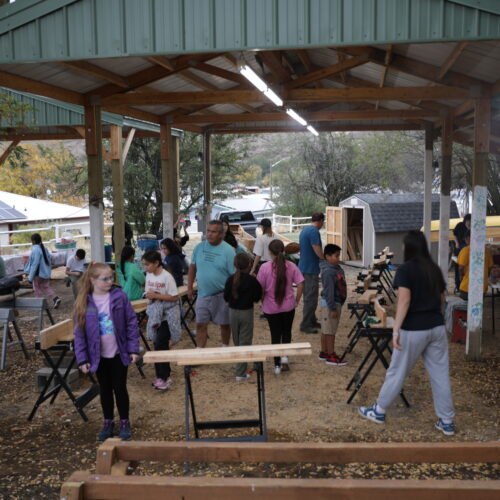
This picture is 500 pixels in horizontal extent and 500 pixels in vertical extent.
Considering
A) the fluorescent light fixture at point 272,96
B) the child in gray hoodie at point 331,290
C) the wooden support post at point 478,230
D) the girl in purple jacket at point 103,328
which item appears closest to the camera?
the girl in purple jacket at point 103,328

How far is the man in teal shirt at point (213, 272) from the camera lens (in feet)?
21.3

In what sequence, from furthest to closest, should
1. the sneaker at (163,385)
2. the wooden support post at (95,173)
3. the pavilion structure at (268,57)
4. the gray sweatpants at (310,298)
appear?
the wooden support post at (95,173) → the gray sweatpants at (310,298) → the sneaker at (163,385) → the pavilion structure at (268,57)

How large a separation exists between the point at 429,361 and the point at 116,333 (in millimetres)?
2699

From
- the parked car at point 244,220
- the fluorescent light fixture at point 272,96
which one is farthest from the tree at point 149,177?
the fluorescent light fixture at point 272,96

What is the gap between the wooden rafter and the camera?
22.5 ft

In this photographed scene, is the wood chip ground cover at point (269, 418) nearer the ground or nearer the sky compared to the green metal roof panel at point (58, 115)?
nearer the ground

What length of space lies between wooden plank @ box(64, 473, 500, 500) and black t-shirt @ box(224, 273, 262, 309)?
3.48 metres

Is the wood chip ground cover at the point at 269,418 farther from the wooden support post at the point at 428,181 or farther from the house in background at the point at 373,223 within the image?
the house in background at the point at 373,223

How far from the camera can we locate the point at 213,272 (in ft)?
21.3

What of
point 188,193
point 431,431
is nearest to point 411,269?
point 431,431

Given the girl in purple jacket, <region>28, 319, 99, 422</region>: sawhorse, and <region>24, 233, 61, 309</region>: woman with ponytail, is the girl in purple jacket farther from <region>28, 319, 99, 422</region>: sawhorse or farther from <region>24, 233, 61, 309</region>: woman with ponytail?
<region>24, 233, 61, 309</region>: woman with ponytail

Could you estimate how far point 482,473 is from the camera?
416 cm

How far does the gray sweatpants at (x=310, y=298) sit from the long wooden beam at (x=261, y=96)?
2.76 metres

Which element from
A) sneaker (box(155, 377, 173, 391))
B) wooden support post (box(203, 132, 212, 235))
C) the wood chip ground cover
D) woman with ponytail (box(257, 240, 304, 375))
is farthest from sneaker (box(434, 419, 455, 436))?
wooden support post (box(203, 132, 212, 235))
